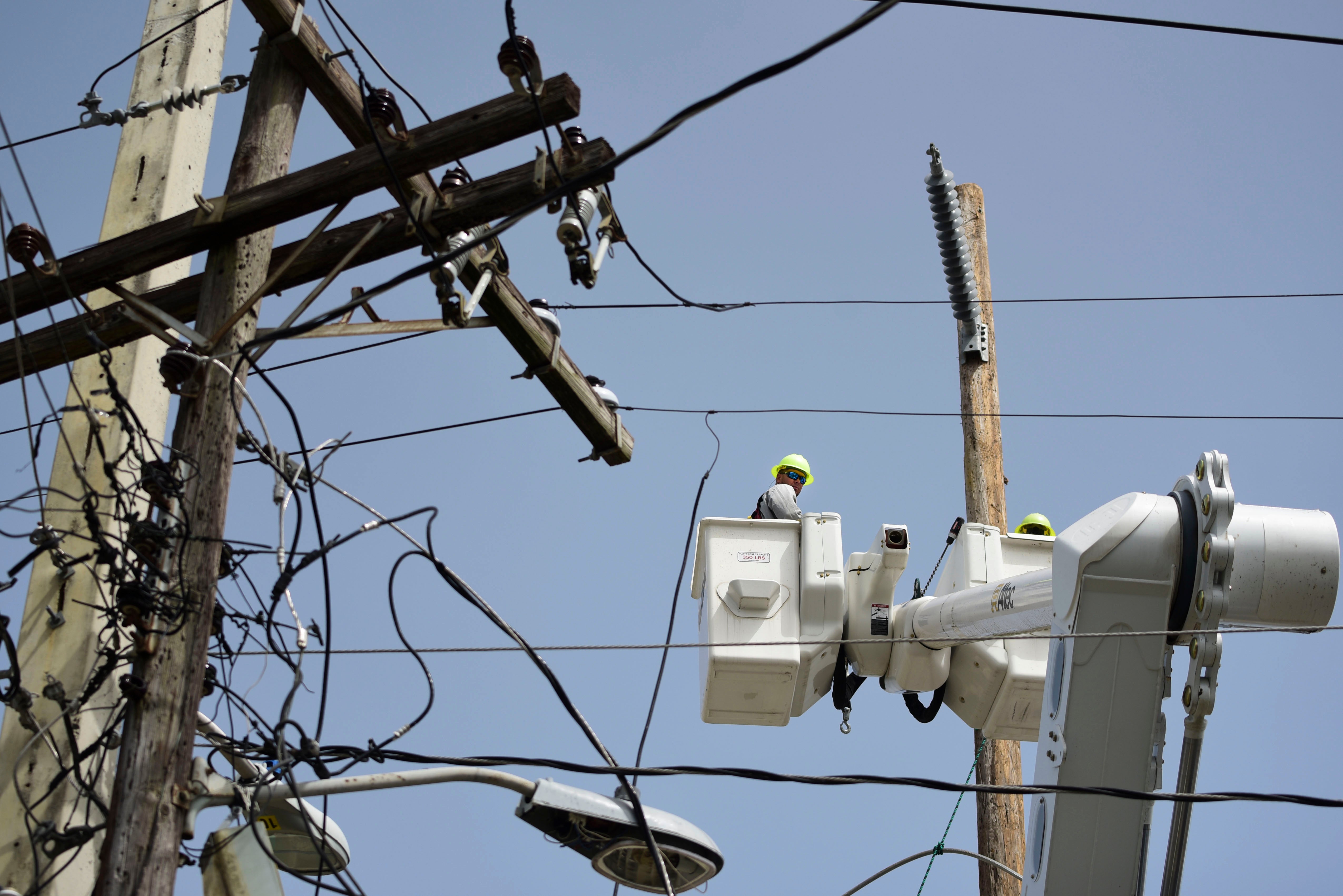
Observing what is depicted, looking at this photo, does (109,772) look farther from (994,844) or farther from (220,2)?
(994,844)

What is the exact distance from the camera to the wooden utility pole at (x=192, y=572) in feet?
14.7

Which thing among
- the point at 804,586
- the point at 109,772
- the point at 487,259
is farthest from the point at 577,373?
the point at 109,772

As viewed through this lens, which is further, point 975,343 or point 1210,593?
point 975,343

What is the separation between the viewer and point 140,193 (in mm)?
7031

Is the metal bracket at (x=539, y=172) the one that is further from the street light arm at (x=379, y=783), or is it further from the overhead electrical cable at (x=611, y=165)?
the street light arm at (x=379, y=783)

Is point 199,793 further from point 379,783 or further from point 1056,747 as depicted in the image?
point 1056,747

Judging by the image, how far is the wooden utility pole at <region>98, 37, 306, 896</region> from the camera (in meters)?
4.48

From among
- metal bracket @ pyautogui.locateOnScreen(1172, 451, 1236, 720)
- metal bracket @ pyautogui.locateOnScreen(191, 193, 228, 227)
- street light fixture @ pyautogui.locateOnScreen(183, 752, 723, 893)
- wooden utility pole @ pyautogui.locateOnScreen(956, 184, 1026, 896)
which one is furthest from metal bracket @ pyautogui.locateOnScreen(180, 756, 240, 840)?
wooden utility pole @ pyautogui.locateOnScreen(956, 184, 1026, 896)

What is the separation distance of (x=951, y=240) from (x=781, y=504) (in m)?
2.89

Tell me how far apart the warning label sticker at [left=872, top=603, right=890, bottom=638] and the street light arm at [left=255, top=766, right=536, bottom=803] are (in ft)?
8.82

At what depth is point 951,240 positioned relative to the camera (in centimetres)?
1037

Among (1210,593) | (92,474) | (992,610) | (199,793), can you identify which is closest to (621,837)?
(199,793)

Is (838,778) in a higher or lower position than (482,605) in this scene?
lower

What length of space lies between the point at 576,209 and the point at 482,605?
5.73 feet
